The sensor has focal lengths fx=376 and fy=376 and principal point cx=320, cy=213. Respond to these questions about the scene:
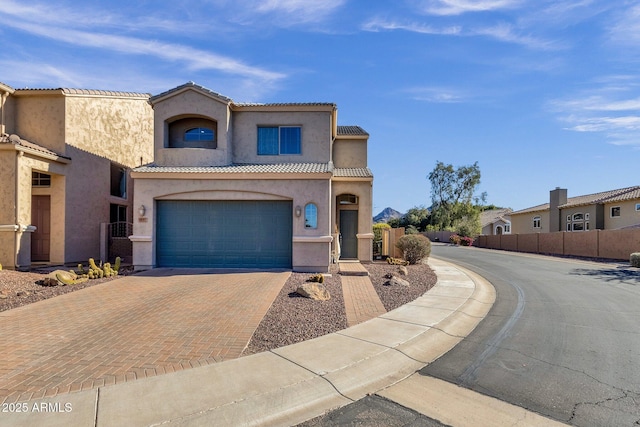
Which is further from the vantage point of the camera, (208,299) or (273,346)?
(208,299)

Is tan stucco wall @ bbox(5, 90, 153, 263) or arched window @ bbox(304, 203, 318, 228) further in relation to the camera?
tan stucco wall @ bbox(5, 90, 153, 263)

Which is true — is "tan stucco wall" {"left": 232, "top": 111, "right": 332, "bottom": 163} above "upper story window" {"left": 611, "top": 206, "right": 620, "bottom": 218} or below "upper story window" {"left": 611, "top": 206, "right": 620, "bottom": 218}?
above

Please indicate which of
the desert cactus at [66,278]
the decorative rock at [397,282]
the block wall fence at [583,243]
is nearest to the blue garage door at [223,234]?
the desert cactus at [66,278]

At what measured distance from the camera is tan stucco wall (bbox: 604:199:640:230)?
102 feet

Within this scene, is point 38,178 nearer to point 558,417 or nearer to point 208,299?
point 208,299

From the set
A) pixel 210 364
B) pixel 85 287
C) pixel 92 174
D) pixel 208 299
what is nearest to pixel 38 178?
pixel 92 174

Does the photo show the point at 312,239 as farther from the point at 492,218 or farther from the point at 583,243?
the point at 492,218

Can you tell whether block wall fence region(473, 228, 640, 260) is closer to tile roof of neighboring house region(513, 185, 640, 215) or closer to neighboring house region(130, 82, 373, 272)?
tile roof of neighboring house region(513, 185, 640, 215)

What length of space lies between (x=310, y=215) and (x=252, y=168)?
3261 mm

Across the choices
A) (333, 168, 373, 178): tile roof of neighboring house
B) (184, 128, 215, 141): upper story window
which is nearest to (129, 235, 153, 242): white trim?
→ (184, 128, 215, 141): upper story window

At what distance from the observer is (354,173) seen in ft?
64.4

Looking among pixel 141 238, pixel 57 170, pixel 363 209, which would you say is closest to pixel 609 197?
pixel 363 209

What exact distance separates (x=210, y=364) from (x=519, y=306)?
A: 804 cm

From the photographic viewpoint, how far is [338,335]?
6.93 metres
